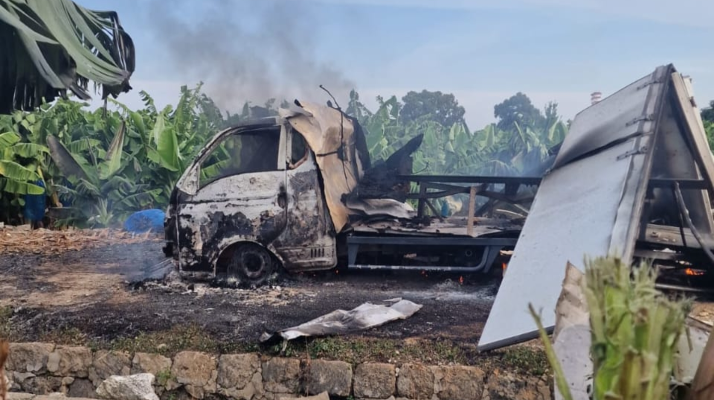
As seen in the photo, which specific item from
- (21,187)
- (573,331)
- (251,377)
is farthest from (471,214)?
(21,187)

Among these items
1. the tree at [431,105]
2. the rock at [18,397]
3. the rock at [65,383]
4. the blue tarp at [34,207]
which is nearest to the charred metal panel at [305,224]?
the rock at [65,383]

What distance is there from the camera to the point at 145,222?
1267 centimetres

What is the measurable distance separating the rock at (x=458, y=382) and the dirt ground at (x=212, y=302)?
1.66ft

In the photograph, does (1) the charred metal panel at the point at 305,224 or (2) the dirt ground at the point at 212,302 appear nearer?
(2) the dirt ground at the point at 212,302

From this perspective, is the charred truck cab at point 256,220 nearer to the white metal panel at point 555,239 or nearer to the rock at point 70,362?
the rock at point 70,362

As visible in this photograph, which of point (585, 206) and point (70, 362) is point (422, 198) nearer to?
point (585, 206)

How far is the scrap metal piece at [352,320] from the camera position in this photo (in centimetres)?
527

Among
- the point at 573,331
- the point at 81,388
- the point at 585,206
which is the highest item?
the point at 585,206

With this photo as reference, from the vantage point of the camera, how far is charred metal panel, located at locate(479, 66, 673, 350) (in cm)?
341

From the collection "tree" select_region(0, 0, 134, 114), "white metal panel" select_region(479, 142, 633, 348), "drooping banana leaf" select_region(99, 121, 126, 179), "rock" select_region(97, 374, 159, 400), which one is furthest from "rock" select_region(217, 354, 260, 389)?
"drooping banana leaf" select_region(99, 121, 126, 179)

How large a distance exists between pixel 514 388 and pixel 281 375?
6.37 ft

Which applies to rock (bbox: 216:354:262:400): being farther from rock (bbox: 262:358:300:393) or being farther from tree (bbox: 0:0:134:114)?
tree (bbox: 0:0:134:114)

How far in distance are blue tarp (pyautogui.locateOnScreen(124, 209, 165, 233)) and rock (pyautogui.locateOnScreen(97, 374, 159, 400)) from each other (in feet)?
25.5

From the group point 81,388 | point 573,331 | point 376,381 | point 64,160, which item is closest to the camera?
point 573,331
